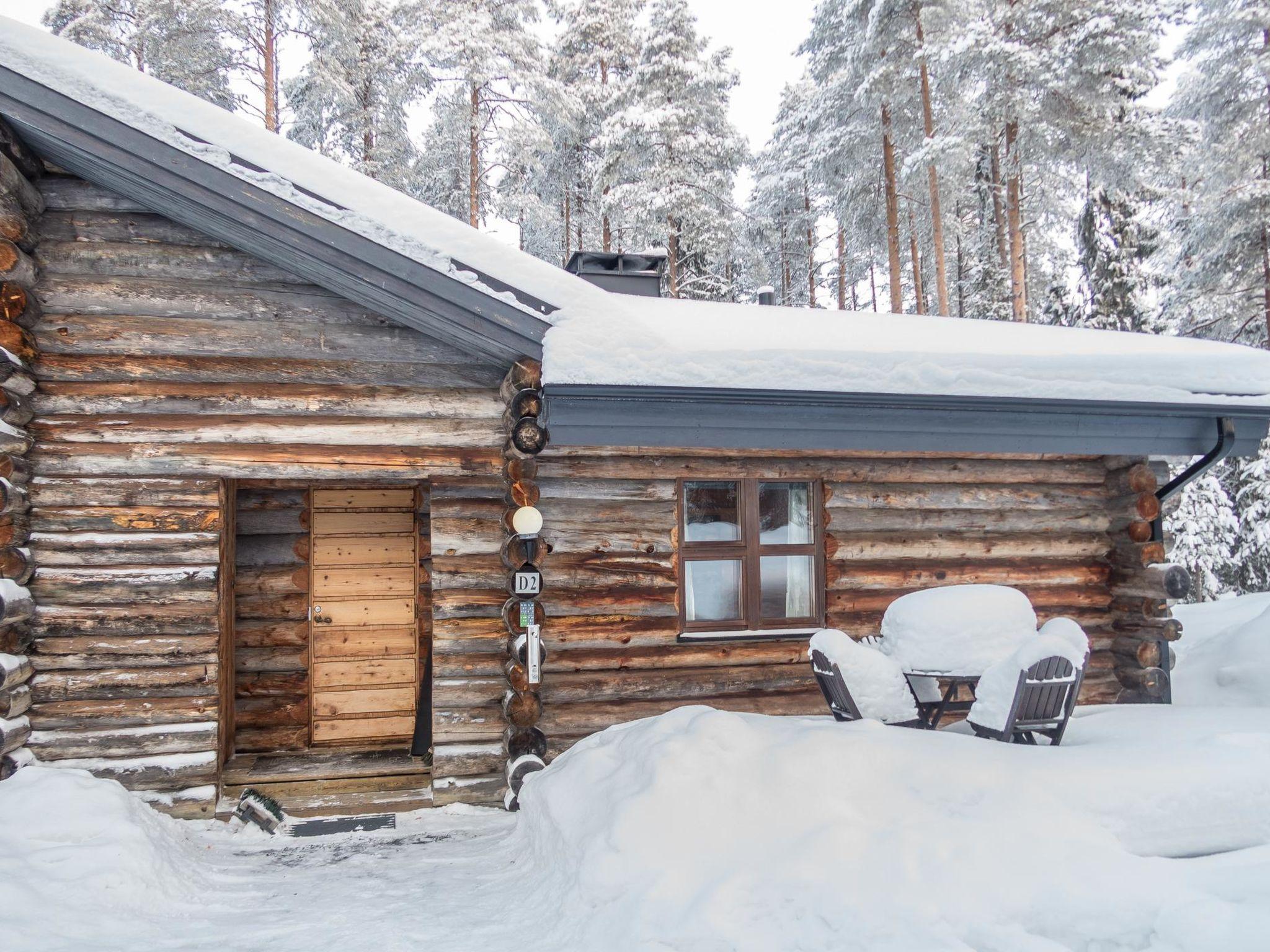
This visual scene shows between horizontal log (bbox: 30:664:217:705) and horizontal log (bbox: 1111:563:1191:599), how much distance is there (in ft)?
24.7

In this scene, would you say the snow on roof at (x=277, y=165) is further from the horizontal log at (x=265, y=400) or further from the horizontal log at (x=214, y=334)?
the horizontal log at (x=265, y=400)

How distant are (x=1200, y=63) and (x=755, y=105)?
11117cm

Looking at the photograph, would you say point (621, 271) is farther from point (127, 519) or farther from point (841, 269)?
point (841, 269)

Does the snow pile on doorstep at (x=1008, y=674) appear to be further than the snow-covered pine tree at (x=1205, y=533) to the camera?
No

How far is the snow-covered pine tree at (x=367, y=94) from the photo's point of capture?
62.8 ft

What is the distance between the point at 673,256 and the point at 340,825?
1789cm

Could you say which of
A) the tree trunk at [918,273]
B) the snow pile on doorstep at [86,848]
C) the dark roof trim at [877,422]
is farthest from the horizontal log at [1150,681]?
the tree trunk at [918,273]

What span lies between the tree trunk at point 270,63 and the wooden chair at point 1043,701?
708 inches

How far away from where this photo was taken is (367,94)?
20469mm

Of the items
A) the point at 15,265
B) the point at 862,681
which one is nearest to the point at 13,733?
the point at 15,265

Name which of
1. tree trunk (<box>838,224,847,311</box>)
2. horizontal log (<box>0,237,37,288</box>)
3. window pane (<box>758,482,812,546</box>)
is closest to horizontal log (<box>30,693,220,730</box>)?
horizontal log (<box>0,237,37,288</box>)

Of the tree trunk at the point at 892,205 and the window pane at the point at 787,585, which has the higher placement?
the tree trunk at the point at 892,205

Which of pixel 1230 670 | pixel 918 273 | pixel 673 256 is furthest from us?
pixel 918 273

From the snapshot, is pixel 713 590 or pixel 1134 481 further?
pixel 1134 481
